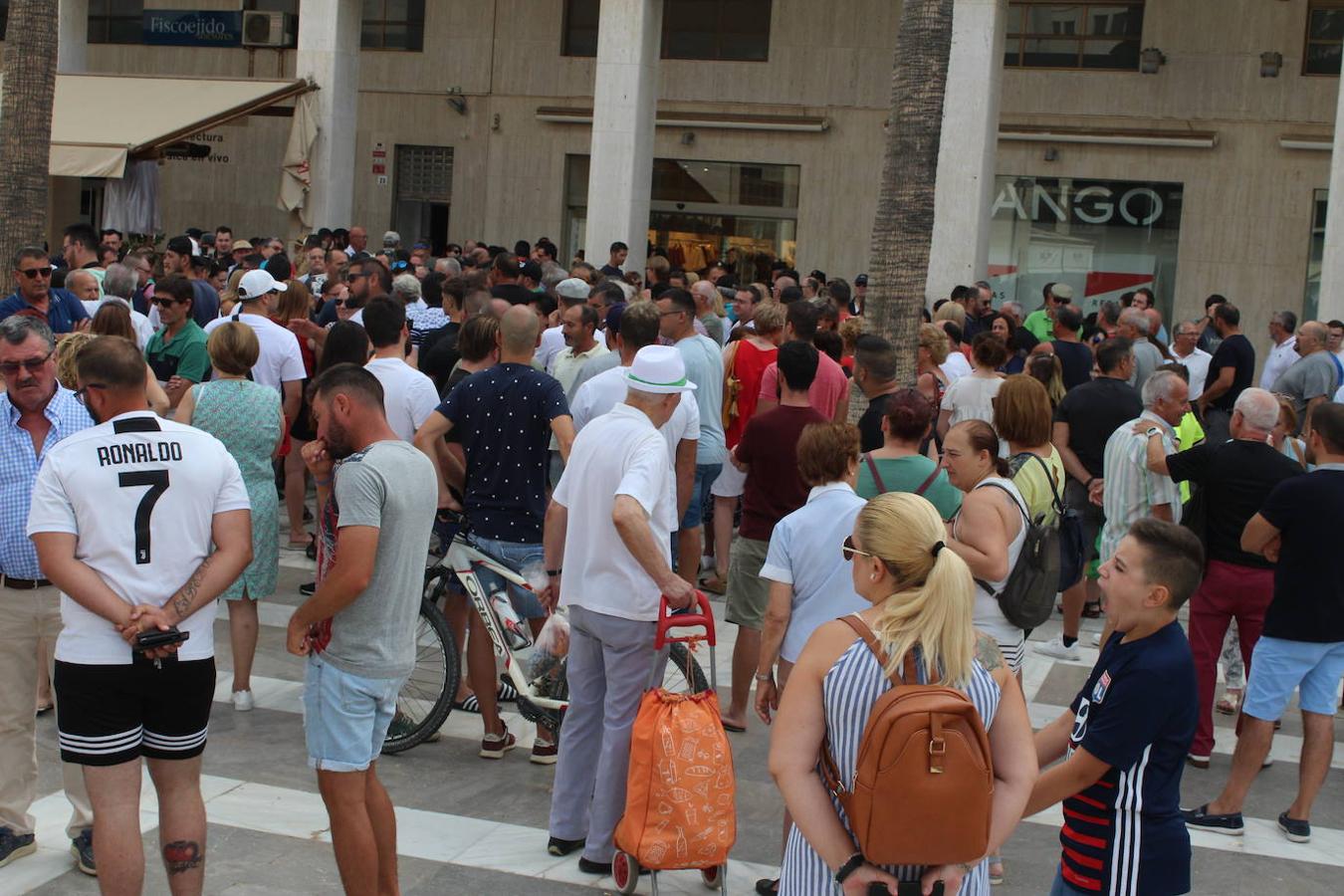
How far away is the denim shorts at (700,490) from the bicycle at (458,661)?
2216 millimetres

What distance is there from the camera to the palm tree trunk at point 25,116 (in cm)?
1308

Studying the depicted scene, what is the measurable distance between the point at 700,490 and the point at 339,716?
507 centimetres

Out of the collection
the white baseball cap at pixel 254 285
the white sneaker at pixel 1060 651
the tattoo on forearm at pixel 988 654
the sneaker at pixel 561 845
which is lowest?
the sneaker at pixel 561 845

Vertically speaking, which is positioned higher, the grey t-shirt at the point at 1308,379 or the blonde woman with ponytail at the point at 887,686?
the grey t-shirt at the point at 1308,379

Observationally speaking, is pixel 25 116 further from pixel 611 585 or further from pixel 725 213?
pixel 725 213

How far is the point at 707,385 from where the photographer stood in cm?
954

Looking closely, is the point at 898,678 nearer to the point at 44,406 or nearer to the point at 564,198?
the point at 44,406

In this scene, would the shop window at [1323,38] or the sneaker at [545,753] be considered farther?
the shop window at [1323,38]

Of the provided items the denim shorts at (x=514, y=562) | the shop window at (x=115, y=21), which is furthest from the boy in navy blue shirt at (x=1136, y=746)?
the shop window at (x=115, y=21)

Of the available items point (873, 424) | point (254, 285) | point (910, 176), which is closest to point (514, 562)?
point (873, 424)

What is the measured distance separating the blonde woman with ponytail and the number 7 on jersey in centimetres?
228

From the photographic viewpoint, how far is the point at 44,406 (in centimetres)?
554

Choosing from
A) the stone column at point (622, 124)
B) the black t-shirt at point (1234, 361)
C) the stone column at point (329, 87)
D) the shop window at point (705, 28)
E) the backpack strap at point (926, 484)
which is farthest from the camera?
the shop window at point (705, 28)

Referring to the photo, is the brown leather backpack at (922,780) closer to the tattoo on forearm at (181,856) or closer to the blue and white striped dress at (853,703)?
the blue and white striped dress at (853,703)
